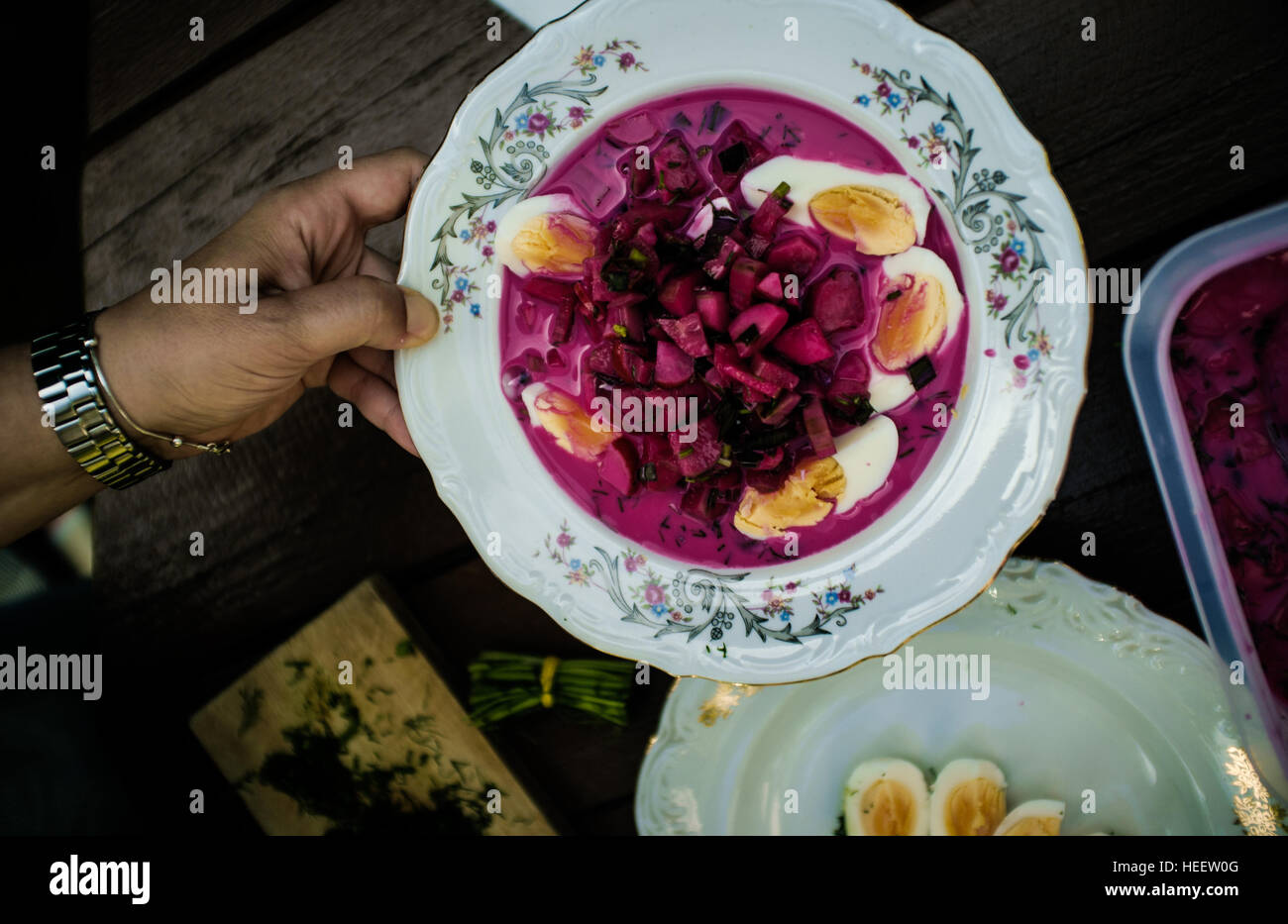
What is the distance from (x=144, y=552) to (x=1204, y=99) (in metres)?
2.22

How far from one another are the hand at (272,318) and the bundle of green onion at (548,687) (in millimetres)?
643

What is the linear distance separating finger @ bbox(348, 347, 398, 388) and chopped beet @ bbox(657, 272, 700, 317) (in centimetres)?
59

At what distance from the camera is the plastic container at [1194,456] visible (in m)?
1.36

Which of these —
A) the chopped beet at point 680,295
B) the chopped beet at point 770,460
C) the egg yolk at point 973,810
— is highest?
the chopped beet at point 680,295

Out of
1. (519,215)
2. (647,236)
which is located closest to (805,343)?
(647,236)

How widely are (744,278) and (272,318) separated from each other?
0.70 meters

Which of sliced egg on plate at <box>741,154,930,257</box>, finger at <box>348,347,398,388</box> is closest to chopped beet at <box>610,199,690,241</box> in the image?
sliced egg on plate at <box>741,154,930,257</box>

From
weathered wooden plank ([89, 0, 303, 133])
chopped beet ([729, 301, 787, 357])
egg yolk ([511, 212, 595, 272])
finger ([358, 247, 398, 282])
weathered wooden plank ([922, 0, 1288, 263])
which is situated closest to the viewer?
chopped beet ([729, 301, 787, 357])

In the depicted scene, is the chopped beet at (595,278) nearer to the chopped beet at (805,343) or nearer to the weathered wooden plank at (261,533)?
the chopped beet at (805,343)

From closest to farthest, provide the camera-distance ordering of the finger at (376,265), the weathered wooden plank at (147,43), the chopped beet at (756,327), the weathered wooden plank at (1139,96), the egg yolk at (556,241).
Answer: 1. the chopped beet at (756,327)
2. the egg yolk at (556,241)
3. the weathered wooden plank at (1139,96)
4. the finger at (376,265)
5. the weathered wooden plank at (147,43)

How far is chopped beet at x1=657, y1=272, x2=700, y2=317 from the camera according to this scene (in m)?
1.22

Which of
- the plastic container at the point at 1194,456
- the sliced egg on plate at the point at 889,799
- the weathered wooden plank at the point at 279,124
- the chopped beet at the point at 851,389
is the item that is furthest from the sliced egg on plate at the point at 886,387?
the weathered wooden plank at the point at 279,124

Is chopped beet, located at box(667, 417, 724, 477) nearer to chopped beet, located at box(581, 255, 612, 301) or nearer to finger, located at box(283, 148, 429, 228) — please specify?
chopped beet, located at box(581, 255, 612, 301)

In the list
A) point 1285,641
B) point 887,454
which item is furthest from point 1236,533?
point 887,454
